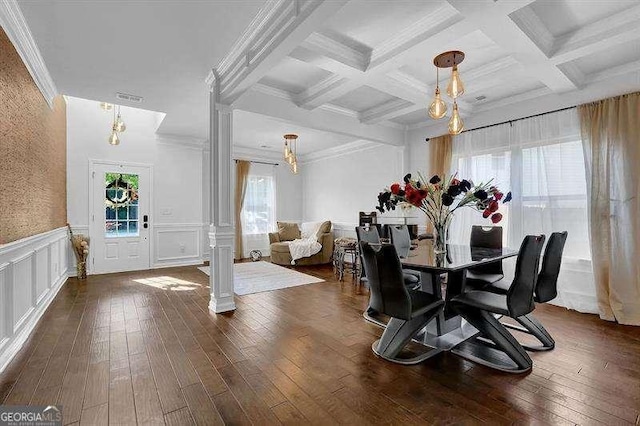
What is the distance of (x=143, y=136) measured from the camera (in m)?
6.10

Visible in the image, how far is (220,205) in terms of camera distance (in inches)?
142

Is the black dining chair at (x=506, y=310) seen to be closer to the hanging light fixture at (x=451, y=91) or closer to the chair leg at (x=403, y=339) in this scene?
the chair leg at (x=403, y=339)

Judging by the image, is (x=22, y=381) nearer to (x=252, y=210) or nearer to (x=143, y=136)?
(x=143, y=136)

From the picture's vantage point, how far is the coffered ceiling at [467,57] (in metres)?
2.35

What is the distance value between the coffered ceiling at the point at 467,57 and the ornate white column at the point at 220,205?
0.94ft

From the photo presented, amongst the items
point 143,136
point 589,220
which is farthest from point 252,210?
point 589,220

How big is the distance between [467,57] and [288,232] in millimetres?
5110

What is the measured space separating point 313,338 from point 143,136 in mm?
5406

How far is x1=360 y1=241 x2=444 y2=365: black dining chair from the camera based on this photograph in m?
2.17

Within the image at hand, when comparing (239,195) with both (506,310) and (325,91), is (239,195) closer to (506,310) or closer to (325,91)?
(325,91)

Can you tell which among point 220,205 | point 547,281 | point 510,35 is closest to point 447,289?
point 547,281

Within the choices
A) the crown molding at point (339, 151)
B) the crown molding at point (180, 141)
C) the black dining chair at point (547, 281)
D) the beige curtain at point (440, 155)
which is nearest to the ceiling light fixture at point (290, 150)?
the crown molding at point (339, 151)

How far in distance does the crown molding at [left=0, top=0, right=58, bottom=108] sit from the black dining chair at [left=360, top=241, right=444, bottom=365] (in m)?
3.10

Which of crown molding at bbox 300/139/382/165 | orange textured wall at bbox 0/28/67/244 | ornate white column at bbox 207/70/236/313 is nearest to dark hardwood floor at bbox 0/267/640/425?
ornate white column at bbox 207/70/236/313
